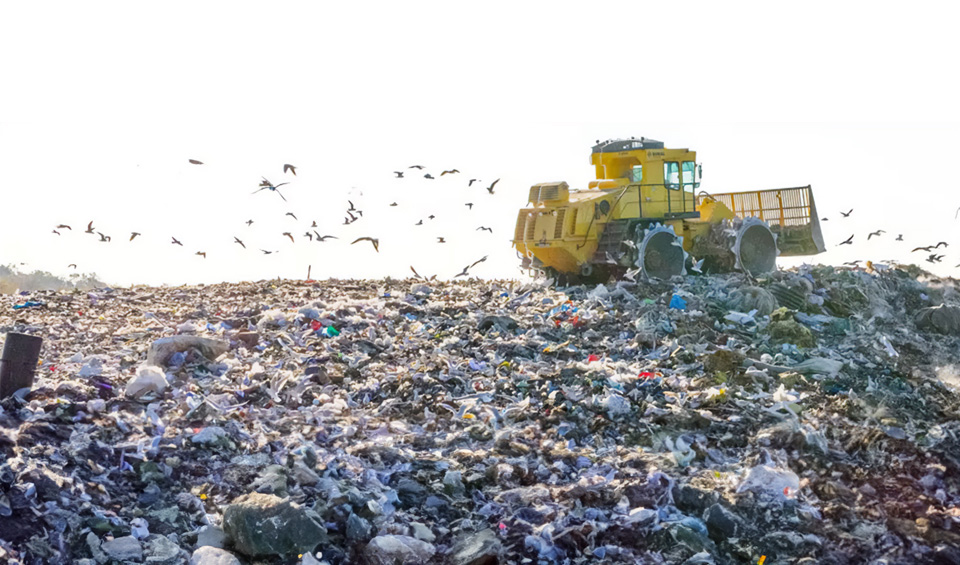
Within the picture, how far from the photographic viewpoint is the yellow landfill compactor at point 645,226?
39.2 ft

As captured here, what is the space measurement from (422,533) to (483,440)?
139cm

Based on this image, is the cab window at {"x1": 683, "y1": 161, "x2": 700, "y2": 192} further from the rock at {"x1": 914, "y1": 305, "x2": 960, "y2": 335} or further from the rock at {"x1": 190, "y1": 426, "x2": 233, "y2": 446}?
the rock at {"x1": 190, "y1": 426, "x2": 233, "y2": 446}

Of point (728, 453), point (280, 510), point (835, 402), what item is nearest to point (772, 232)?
point (835, 402)

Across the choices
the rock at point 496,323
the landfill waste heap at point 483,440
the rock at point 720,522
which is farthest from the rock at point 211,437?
the rock at point 496,323

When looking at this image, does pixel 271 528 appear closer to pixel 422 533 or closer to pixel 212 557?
pixel 212 557

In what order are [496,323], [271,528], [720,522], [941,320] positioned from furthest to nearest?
[941,320], [496,323], [720,522], [271,528]

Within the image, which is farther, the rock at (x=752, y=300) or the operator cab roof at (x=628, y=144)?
the operator cab roof at (x=628, y=144)

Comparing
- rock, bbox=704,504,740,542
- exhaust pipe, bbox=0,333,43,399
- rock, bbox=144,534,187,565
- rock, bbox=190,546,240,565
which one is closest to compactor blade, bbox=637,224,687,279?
rock, bbox=704,504,740,542

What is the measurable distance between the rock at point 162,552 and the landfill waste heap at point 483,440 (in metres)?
0.02

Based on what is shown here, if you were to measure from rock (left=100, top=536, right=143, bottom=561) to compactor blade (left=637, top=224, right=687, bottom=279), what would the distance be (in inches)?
326

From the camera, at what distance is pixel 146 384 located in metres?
6.65

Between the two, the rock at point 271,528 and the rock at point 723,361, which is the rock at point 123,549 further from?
the rock at point 723,361

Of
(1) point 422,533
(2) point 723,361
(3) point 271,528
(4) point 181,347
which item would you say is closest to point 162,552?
(3) point 271,528

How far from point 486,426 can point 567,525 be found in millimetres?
1497
